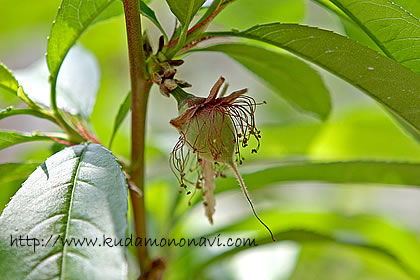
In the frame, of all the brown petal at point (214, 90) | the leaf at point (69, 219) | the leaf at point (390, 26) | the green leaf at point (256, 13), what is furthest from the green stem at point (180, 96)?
A: the green leaf at point (256, 13)

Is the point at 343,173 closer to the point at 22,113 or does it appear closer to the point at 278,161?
the point at 278,161

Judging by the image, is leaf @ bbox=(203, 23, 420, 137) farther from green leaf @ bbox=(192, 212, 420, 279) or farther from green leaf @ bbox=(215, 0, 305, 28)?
A: green leaf @ bbox=(192, 212, 420, 279)

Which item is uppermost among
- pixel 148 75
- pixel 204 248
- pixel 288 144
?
pixel 148 75

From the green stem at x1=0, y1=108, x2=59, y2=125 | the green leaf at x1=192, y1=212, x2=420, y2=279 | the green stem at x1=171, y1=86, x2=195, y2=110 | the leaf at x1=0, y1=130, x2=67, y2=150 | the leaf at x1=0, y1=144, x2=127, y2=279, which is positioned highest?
the green stem at x1=171, y1=86, x2=195, y2=110

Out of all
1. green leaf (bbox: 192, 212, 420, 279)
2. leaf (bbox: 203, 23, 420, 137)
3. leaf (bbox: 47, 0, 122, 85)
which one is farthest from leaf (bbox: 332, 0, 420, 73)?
green leaf (bbox: 192, 212, 420, 279)

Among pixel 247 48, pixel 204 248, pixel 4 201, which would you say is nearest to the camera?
pixel 247 48

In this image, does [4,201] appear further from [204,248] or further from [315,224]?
[315,224]

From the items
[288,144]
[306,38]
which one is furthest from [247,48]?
[288,144]
